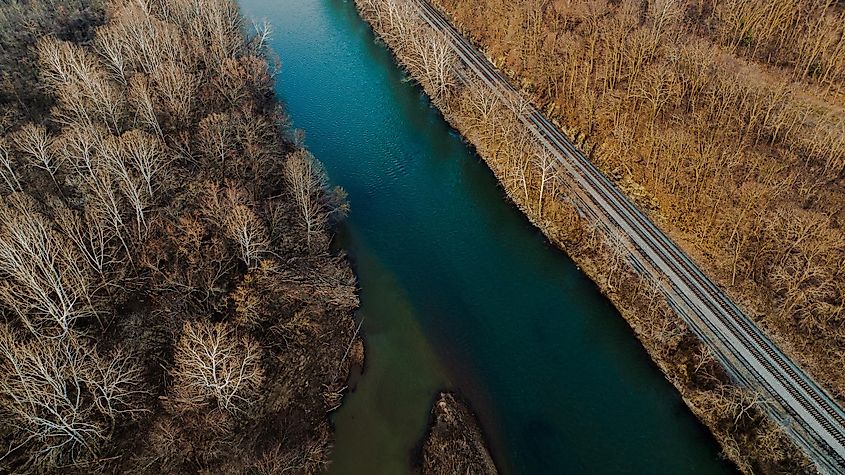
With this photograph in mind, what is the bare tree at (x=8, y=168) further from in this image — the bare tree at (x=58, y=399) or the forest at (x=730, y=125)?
the forest at (x=730, y=125)

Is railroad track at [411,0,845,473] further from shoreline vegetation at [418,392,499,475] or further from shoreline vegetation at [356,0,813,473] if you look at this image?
shoreline vegetation at [418,392,499,475]

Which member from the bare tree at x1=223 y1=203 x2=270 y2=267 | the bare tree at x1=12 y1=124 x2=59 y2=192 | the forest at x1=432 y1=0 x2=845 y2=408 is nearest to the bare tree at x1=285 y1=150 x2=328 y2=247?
the bare tree at x1=223 y1=203 x2=270 y2=267

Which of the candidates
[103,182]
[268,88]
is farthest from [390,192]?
[103,182]

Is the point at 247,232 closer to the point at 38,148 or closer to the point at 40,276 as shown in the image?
the point at 40,276

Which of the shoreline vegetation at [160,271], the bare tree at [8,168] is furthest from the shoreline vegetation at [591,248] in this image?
the bare tree at [8,168]

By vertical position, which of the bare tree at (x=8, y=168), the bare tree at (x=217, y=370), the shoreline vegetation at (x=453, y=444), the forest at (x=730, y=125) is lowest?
the shoreline vegetation at (x=453, y=444)

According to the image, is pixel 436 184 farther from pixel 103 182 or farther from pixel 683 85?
pixel 103 182

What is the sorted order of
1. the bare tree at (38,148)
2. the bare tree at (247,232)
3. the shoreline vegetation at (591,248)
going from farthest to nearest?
the bare tree at (38,148) → the bare tree at (247,232) → the shoreline vegetation at (591,248)
